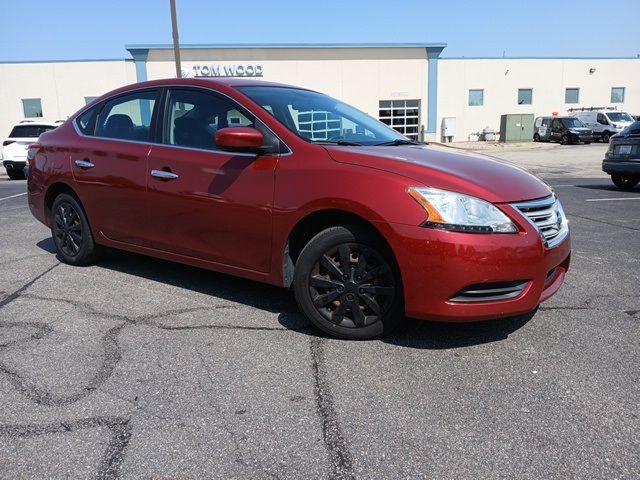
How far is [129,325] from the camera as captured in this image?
12.2 feet

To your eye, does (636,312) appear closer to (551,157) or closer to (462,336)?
(462,336)

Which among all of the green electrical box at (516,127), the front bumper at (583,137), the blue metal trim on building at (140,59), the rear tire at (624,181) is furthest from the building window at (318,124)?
the green electrical box at (516,127)

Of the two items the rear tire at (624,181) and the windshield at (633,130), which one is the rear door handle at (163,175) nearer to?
the windshield at (633,130)

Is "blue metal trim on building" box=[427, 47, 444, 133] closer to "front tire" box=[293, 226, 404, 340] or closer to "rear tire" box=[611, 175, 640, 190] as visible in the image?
"rear tire" box=[611, 175, 640, 190]

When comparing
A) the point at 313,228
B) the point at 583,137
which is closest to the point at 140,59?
the point at 583,137

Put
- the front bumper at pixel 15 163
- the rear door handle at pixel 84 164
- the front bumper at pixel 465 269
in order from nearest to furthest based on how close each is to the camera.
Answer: the front bumper at pixel 465 269 < the rear door handle at pixel 84 164 < the front bumper at pixel 15 163

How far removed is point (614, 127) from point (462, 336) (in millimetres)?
34563

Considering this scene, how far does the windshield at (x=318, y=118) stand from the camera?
3812mm

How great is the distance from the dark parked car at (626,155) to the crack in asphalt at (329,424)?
383 inches

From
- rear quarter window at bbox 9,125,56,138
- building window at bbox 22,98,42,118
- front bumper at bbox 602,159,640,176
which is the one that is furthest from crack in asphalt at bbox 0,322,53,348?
building window at bbox 22,98,42,118

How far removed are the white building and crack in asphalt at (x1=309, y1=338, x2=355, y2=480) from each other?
104ft

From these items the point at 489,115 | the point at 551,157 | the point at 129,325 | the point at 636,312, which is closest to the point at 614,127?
the point at 489,115

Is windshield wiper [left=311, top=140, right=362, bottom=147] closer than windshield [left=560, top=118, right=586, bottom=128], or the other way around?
windshield wiper [left=311, top=140, right=362, bottom=147]

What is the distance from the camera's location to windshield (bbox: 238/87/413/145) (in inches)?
150
